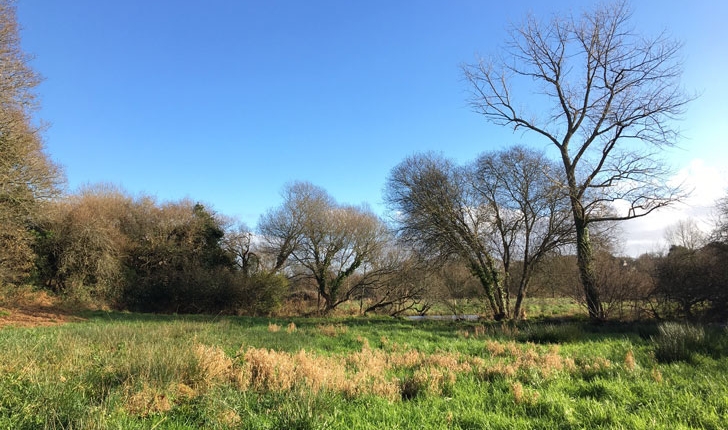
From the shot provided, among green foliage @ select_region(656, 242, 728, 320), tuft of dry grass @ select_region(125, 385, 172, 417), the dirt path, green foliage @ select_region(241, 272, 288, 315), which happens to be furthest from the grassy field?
green foliage @ select_region(241, 272, 288, 315)

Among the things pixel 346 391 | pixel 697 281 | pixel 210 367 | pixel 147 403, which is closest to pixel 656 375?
pixel 346 391

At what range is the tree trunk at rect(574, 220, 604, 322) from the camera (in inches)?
650

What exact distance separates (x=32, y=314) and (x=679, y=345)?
72.0 ft

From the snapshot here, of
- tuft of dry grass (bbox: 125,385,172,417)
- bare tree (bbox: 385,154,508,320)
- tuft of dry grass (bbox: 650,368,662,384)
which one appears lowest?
tuft of dry grass (bbox: 650,368,662,384)

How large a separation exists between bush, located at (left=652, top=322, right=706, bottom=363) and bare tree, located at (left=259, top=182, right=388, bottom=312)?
25.6m

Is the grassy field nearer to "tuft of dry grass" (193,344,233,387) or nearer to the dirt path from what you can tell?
"tuft of dry grass" (193,344,233,387)

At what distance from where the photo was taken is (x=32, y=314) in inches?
623

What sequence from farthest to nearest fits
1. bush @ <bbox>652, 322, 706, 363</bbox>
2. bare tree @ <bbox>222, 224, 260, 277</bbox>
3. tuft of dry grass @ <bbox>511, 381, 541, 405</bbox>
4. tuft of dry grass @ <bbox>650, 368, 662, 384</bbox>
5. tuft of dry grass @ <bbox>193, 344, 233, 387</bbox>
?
bare tree @ <bbox>222, 224, 260, 277</bbox> < bush @ <bbox>652, 322, 706, 363</bbox> < tuft of dry grass @ <bbox>650, 368, 662, 384</bbox> < tuft of dry grass @ <bbox>193, 344, 233, 387</bbox> < tuft of dry grass @ <bbox>511, 381, 541, 405</bbox>

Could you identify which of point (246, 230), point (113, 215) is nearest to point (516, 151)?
point (246, 230)

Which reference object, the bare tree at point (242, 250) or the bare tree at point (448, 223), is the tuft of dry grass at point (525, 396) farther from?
the bare tree at point (242, 250)

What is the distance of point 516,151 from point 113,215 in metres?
28.9

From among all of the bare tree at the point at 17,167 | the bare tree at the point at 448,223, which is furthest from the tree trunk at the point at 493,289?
the bare tree at the point at 17,167

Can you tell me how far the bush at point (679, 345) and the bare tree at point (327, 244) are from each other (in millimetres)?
25604

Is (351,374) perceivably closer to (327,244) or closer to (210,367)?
(210,367)
